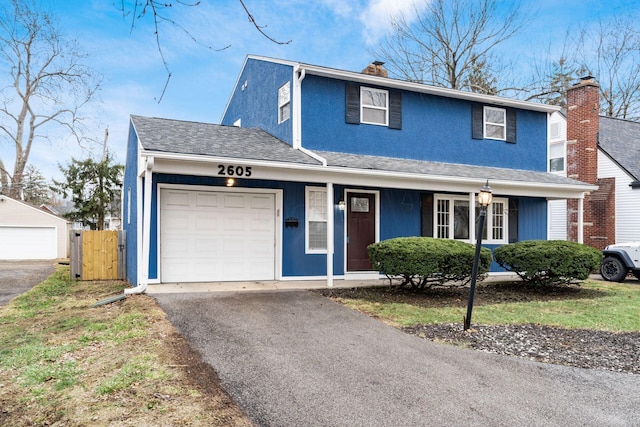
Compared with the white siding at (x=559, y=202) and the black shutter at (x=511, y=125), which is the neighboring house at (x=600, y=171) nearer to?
the white siding at (x=559, y=202)

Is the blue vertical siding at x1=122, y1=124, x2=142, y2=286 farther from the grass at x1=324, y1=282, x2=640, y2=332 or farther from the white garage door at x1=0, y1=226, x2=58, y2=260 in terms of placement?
the white garage door at x1=0, y1=226, x2=58, y2=260

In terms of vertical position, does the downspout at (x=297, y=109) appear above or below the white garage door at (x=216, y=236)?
above

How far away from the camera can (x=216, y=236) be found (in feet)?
33.2

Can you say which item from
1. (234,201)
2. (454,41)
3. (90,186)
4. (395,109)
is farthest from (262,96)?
(454,41)

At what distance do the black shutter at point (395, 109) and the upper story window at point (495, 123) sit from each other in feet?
9.90

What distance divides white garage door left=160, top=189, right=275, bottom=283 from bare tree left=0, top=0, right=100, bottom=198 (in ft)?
58.3

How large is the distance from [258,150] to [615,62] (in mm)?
23649

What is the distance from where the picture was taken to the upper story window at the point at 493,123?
13.0 metres

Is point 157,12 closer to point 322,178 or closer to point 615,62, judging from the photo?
point 322,178

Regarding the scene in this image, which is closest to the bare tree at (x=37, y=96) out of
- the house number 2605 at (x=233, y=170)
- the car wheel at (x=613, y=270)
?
the house number 2605 at (x=233, y=170)

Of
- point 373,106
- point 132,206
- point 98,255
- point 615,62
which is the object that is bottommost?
point 98,255

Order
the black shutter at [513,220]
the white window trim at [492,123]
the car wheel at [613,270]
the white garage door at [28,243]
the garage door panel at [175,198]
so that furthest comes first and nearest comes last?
the white garage door at [28,243]
the black shutter at [513,220]
the white window trim at [492,123]
the car wheel at [613,270]
the garage door panel at [175,198]

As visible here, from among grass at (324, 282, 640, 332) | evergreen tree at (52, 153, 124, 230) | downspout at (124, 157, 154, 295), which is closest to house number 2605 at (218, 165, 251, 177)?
downspout at (124, 157, 154, 295)

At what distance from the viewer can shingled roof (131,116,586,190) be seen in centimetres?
905
